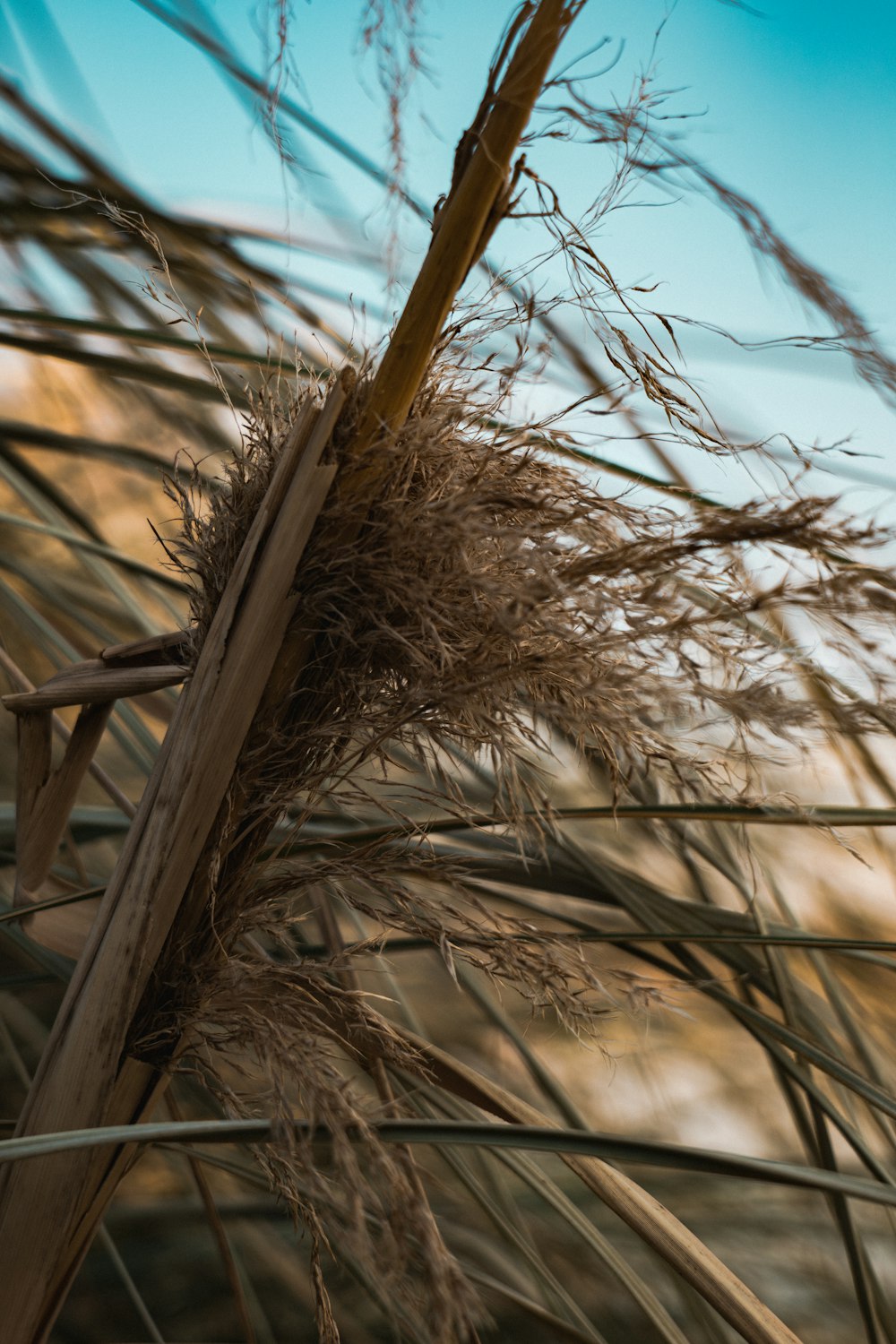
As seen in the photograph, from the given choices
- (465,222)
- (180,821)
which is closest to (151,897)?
(180,821)

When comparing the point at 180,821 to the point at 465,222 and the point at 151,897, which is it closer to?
the point at 151,897

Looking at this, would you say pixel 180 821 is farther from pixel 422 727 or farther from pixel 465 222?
pixel 465 222

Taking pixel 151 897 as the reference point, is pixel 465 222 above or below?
above

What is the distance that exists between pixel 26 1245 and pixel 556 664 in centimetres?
25

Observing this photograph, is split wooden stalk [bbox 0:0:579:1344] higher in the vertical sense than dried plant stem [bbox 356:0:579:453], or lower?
lower

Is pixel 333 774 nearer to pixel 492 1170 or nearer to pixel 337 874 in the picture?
pixel 337 874

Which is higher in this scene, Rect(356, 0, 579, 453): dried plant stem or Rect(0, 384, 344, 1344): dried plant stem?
Rect(356, 0, 579, 453): dried plant stem

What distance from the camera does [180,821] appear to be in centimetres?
30

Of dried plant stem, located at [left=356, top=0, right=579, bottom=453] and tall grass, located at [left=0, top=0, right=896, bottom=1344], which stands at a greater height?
dried plant stem, located at [left=356, top=0, right=579, bottom=453]

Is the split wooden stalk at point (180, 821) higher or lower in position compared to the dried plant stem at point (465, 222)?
lower

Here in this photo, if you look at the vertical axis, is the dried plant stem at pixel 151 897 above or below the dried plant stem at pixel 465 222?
below

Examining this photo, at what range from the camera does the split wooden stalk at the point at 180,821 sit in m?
0.30

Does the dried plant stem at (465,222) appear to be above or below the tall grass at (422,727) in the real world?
above

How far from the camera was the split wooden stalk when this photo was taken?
297 mm
